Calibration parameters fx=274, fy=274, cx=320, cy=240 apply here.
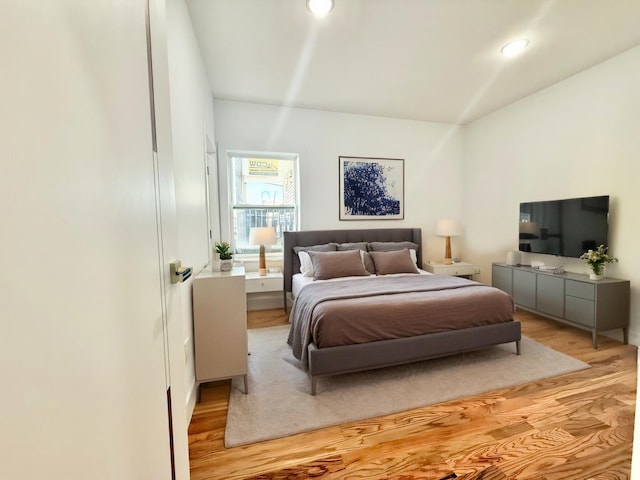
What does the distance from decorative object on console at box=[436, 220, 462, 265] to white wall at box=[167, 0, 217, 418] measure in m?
3.51

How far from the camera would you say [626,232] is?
2.71 meters

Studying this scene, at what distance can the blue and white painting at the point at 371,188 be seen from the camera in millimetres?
4234

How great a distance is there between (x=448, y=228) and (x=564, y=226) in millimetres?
1403

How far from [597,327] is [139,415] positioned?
3.65 m

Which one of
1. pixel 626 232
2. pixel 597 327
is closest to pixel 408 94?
pixel 626 232

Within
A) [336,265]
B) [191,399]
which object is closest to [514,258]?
[336,265]

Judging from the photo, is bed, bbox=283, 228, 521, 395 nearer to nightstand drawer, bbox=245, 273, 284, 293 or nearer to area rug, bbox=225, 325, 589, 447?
area rug, bbox=225, 325, 589, 447

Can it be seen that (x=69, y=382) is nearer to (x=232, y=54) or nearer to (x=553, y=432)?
(x=553, y=432)

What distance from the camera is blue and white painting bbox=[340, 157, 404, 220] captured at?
4.23 meters

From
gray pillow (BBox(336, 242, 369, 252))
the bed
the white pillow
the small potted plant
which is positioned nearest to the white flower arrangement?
the bed

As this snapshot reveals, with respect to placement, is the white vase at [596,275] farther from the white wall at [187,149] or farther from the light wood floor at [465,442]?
the white wall at [187,149]

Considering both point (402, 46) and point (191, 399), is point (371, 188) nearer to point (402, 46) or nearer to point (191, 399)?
point (402, 46)

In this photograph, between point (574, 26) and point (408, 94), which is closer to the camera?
point (574, 26)

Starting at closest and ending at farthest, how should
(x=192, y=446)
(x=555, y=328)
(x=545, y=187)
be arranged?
(x=192, y=446)
(x=555, y=328)
(x=545, y=187)
